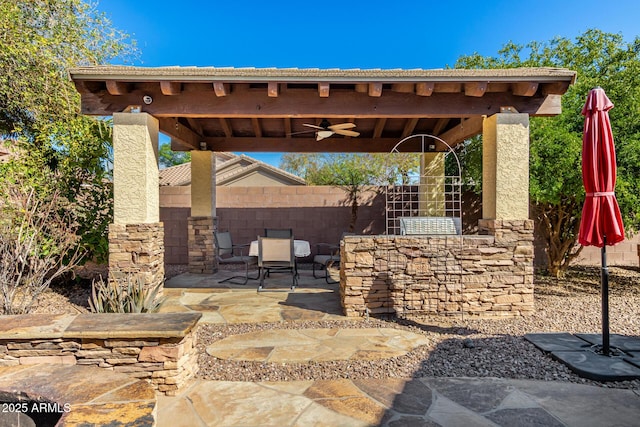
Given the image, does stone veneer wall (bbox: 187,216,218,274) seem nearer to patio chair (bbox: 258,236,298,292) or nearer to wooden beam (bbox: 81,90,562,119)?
patio chair (bbox: 258,236,298,292)

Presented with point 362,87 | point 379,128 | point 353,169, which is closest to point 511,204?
point 362,87

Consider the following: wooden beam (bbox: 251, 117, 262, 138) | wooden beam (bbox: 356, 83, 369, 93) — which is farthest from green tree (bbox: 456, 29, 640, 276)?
wooden beam (bbox: 251, 117, 262, 138)

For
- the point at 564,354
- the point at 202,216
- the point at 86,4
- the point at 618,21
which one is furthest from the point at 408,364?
the point at 618,21

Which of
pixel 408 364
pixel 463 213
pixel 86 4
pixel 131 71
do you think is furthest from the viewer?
pixel 463 213

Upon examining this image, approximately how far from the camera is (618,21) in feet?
27.0

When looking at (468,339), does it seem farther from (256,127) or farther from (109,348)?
(256,127)

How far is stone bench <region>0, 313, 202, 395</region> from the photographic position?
275 cm

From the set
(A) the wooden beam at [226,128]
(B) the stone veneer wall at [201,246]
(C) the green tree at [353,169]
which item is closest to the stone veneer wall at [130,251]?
(A) the wooden beam at [226,128]

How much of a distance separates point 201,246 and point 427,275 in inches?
199

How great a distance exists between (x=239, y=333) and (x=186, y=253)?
5.76 metres

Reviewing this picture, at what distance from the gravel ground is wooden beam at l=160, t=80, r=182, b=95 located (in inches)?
122

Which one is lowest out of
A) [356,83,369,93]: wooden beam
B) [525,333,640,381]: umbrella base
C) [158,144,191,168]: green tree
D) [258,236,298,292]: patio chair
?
[525,333,640,381]: umbrella base

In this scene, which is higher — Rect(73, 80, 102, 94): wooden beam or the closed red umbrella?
Rect(73, 80, 102, 94): wooden beam

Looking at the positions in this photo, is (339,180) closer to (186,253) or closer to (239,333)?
(186,253)
